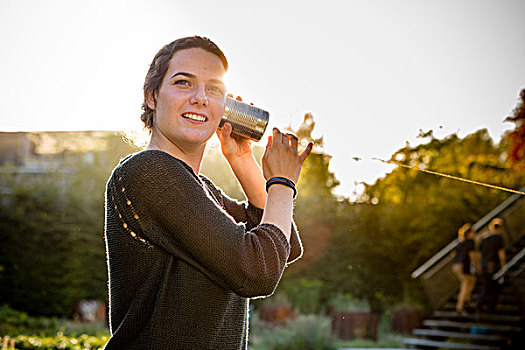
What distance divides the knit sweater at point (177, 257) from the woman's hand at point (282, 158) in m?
0.15

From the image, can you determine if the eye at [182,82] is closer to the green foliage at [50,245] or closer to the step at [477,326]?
the step at [477,326]

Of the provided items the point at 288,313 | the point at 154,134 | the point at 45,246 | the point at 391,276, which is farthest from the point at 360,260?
the point at 154,134

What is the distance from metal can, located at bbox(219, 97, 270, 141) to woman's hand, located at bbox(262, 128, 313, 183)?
0.16m

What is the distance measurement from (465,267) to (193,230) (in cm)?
964

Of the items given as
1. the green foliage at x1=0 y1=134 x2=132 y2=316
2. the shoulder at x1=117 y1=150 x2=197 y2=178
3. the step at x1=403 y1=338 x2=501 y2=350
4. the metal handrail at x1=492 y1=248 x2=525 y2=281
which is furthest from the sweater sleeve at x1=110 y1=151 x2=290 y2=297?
the green foliage at x1=0 y1=134 x2=132 y2=316

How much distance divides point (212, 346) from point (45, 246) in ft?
38.8

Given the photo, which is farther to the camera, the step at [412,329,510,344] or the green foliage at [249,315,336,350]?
the green foliage at [249,315,336,350]

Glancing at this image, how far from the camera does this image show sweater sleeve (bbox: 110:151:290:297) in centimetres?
119

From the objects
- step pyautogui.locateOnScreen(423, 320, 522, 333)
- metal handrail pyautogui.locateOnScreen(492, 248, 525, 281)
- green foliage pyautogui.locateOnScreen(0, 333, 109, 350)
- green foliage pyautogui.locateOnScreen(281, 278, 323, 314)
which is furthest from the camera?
green foliage pyautogui.locateOnScreen(281, 278, 323, 314)

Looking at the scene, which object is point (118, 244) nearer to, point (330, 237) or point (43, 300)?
point (43, 300)

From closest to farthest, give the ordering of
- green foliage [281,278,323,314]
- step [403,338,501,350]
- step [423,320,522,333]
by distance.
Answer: step [403,338,501,350] → step [423,320,522,333] → green foliage [281,278,323,314]

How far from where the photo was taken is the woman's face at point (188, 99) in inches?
53.5

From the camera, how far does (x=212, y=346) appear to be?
126 cm

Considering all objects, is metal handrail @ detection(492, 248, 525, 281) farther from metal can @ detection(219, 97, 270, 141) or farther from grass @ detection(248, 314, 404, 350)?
metal can @ detection(219, 97, 270, 141)
